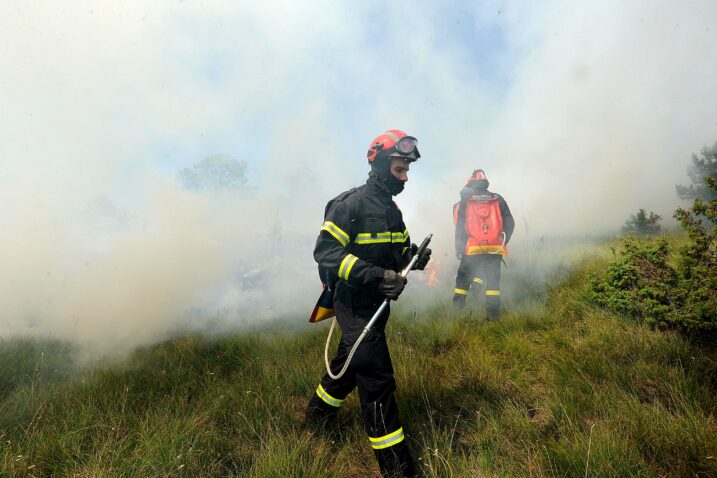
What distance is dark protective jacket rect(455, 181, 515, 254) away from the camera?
6305 mm

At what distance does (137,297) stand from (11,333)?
169 centimetres

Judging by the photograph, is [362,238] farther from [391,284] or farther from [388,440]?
[388,440]

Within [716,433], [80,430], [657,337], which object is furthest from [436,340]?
[80,430]

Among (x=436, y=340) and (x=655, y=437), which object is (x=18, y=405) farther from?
(x=655, y=437)

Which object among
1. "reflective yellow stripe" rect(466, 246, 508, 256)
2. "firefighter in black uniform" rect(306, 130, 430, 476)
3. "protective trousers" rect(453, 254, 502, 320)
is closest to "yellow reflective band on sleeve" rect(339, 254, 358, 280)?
"firefighter in black uniform" rect(306, 130, 430, 476)

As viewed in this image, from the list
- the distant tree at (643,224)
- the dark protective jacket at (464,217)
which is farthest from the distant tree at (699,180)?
the dark protective jacket at (464,217)

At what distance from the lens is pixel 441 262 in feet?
34.2

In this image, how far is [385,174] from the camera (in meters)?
2.78

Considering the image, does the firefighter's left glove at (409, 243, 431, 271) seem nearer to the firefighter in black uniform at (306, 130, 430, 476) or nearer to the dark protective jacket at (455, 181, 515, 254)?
the firefighter in black uniform at (306, 130, 430, 476)

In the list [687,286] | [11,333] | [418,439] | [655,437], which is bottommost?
[11,333]

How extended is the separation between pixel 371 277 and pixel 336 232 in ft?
1.35

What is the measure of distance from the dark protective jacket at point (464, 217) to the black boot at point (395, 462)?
4660mm

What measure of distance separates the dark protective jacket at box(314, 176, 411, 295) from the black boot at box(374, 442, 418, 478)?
100 cm

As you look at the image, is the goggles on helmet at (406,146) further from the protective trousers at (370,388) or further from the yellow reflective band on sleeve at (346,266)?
the protective trousers at (370,388)
